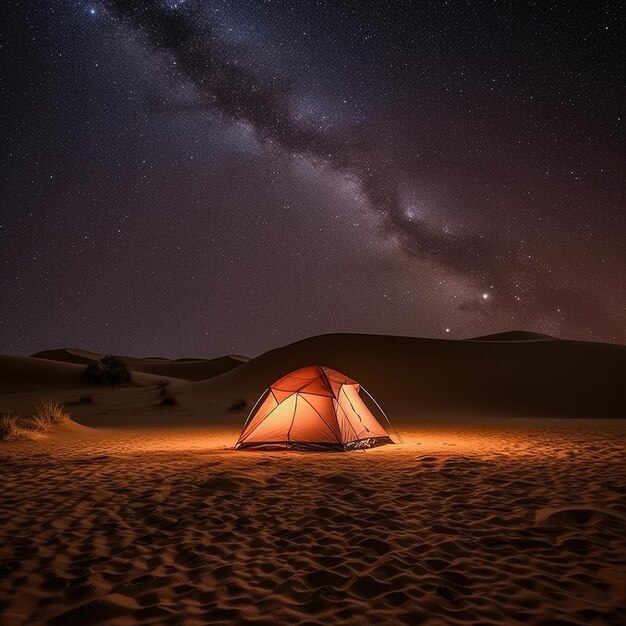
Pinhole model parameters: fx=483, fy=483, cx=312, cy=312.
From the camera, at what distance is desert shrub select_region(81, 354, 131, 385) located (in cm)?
3819

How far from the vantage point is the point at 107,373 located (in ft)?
126

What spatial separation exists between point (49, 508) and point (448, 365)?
30.0m

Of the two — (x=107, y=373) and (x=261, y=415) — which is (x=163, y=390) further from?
(x=261, y=415)

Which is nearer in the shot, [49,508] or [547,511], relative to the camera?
[547,511]

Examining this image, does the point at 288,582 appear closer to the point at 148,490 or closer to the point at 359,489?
the point at 359,489

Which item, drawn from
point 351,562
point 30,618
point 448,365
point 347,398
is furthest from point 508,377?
point 30,618

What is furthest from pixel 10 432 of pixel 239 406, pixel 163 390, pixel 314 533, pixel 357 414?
pixel 163 390

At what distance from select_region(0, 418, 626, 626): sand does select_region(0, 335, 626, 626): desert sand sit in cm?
2

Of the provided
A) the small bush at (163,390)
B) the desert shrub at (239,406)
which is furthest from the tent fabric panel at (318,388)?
the small bush at (163,390)

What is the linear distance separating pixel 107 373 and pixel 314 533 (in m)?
37.1

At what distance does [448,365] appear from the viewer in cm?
3325

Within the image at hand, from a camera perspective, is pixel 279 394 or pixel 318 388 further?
pixel 279 394

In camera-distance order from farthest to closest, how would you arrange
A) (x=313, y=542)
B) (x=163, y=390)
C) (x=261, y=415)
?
1. (x=163, y=390)
2. (x=261, y=415)
3. (x=313, y=542)

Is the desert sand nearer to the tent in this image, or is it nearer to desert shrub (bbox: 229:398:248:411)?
the tent
